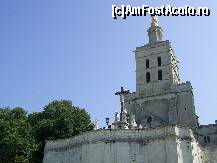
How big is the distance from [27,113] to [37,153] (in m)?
6.73

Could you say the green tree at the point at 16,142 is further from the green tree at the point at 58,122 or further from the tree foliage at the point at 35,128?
the green tree at the point at 58,122

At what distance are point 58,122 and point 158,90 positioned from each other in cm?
1613

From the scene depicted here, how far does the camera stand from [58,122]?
46.4m

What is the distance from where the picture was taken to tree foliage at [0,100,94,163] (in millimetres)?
41688

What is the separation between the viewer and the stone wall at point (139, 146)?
37000 millimetres

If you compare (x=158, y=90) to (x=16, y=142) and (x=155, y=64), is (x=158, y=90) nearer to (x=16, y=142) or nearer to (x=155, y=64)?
(x=155, y=64)

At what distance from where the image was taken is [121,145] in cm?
3769

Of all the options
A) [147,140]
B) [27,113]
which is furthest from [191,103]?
[27,113]

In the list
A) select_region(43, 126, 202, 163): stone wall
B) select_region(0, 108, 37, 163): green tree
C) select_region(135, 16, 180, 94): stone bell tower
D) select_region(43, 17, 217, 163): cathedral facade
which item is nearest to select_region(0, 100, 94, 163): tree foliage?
select_region(0, 108, 37, 163): green tree

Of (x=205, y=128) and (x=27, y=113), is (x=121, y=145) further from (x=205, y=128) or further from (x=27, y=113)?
(x=205, y=128)

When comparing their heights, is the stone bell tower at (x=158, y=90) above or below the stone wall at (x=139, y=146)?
above

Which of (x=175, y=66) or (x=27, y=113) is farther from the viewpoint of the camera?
(x=175, y=66)

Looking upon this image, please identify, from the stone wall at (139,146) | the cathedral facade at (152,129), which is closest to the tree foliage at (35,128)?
the cathedral facade at (152,129)

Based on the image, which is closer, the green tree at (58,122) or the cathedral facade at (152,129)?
the cathedral facade at (152,129)
